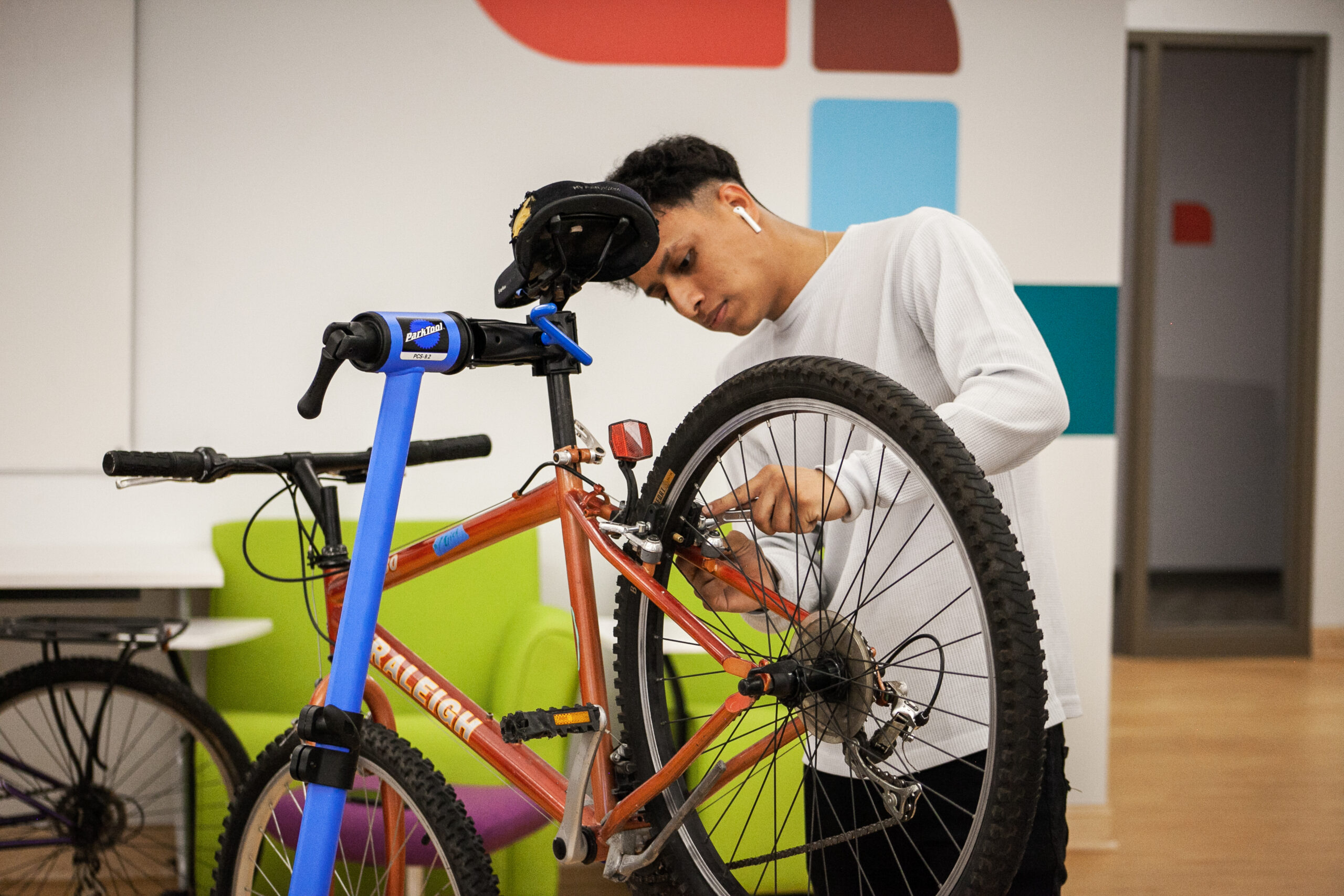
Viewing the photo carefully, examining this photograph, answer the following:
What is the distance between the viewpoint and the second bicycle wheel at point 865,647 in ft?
2.28

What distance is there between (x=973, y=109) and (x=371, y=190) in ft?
5.60

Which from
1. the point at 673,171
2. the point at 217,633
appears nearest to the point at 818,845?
the point at 673,171

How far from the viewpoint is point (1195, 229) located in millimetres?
5719

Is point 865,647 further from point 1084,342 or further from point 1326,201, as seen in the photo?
point 1326,201

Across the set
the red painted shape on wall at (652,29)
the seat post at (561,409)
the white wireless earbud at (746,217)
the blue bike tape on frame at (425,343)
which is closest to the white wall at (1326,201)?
the red painted shape on wall at (652,29)

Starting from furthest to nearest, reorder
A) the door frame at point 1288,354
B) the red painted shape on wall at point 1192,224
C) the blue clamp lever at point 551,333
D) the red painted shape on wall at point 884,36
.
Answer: the red painted shape on wall at point 1192,224 < the door frame at point 1288,354 < the red painted shape on wall at point 884,36 < the blue clamp lever at point 551,333

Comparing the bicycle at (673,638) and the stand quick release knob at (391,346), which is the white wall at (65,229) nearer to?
the bicycle at (673,638)

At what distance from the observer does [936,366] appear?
3.86ft

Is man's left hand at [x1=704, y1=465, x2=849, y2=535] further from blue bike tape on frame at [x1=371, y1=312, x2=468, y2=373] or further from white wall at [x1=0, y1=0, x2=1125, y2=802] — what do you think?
white wall at [x1=0, y1=0, x2=1125, y2=802]

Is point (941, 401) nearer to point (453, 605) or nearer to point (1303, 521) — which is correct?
point (453, 605)

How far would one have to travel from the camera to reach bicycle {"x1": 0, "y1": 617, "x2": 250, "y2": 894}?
213 cm

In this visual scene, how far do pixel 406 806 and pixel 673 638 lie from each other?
13.2 inches

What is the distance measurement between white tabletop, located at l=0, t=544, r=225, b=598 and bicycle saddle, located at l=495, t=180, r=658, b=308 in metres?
1.49

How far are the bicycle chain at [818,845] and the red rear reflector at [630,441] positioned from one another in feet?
1.19
